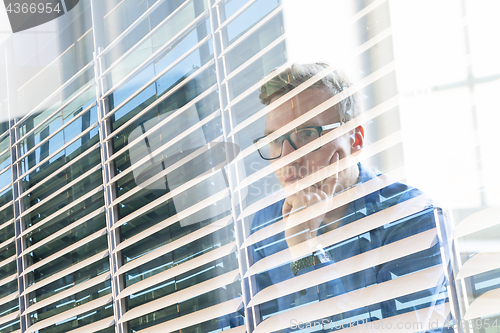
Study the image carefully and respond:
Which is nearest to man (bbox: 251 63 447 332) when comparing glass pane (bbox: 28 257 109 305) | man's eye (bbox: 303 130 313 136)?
man's eye (bbox: 303 130 313 136)

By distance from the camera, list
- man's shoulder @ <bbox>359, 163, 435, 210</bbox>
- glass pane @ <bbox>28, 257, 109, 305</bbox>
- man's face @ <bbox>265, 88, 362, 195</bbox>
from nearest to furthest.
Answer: man's shoulder @ <bbox>359, 163, 435, 210</bbox> → man's face @ <bbox>265, 88, 362, 195</bbox> → glass pane @ <bbox>28, 257, 109, 305</bbox>

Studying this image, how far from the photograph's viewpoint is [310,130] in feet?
3.26

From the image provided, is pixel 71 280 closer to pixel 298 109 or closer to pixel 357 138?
pixel 298 109

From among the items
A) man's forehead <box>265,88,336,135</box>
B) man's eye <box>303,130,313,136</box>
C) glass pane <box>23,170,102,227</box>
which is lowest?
man's eye <box>303,130,313,136</box>

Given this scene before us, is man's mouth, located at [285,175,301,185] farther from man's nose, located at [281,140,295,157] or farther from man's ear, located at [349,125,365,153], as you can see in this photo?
man's ear, located at [349,125,365,153]

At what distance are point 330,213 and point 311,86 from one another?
313 millimetres

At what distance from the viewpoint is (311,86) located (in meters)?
1.01

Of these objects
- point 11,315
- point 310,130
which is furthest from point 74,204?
point 310,130

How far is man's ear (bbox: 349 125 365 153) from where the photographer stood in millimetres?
925

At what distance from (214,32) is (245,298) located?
767 mm

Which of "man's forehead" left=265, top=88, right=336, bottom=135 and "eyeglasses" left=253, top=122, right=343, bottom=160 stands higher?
"man's forehead" left=265, top=88, right=336, bottom=135

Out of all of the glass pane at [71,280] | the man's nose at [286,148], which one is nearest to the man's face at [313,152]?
the man's nose at [286,148]

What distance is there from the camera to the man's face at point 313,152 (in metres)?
0.95

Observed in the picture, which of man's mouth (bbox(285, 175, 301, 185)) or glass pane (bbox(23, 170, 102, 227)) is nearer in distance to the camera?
man's mouth (bbox(285, 175, 301, 185))
